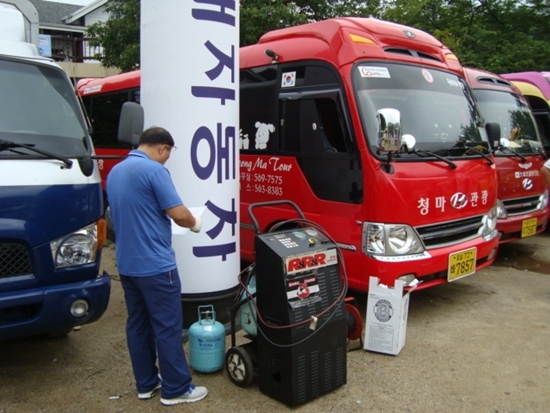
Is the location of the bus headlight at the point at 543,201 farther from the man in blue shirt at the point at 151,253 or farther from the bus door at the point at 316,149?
the man in blue shirt at the point at 151,253

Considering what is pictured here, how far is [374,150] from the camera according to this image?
4875 millimetres

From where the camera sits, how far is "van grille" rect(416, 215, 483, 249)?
5043 millimetres

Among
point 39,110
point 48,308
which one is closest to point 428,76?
point 39,110

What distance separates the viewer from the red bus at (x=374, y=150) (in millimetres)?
4859

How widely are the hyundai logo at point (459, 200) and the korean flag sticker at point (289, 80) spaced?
2.07m

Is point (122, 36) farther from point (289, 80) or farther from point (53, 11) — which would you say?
point (53, 11)

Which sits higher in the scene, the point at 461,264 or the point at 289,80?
the point at 289,80

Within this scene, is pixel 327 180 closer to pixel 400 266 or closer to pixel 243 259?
pixel 400 266

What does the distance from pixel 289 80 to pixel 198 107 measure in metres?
1.63

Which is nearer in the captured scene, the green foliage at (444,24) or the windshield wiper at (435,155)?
the windshield wiper at (435,155)

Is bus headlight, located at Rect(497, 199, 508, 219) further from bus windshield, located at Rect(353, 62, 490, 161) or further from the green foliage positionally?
the green foliage

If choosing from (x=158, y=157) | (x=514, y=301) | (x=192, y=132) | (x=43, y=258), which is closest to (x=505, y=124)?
(x=514, y=301)

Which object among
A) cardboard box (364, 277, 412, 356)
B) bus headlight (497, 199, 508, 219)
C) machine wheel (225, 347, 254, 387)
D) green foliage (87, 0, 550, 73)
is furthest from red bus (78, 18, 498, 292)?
green foliage (87, 0, 550, 73)

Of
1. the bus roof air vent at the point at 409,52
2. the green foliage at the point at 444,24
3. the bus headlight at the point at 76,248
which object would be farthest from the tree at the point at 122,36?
the bus headlight at the point at 76,248
